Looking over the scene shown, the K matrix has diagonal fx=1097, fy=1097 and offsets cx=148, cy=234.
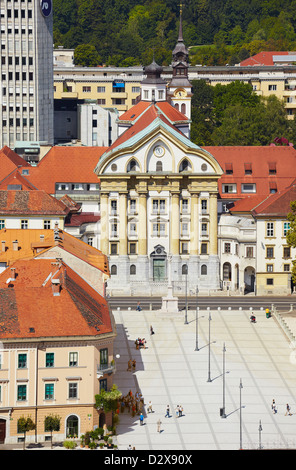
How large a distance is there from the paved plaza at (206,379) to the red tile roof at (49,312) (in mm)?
7776

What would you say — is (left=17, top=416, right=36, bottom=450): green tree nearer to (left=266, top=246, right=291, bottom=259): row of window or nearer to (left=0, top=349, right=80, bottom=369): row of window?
(left=0, top=349, right=80, bottom=369): row of window

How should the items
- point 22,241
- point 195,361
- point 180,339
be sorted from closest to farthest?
point 195,361 < point 180,339 < point 22,241

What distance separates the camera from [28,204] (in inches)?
5320

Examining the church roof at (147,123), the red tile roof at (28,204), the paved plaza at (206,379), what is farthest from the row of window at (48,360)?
the church roof at (147,123)

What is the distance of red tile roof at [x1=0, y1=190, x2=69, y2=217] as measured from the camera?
134m

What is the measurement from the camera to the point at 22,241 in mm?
116875

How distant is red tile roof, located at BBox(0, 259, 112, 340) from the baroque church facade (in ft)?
194

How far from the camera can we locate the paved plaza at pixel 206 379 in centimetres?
7425

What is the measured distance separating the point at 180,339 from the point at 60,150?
62069 millimetres

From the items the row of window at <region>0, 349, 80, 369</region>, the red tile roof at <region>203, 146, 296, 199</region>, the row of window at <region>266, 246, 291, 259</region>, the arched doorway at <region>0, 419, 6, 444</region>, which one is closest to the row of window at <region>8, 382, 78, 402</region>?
the row of window at <region>0, 349, 80, 369</region>

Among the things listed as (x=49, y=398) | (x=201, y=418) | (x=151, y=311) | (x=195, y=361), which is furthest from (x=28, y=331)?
(x=151, y=311)

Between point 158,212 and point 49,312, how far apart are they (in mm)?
68802

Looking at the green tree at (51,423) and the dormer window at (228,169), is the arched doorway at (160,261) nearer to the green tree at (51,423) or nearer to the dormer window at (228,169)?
the dormer window at (228,169)
